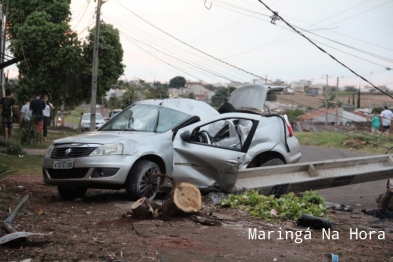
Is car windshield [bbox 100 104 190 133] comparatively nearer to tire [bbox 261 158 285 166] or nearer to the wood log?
tire [bbox 261 158 285 166]

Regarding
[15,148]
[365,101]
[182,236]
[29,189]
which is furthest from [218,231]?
[365,101]

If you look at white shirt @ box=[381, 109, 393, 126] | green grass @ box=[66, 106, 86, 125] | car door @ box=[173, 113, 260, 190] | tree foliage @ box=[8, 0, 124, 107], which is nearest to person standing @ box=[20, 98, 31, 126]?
tree foliage @ box=[8, 0, 124, 107]

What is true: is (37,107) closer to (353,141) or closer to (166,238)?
(353,141)

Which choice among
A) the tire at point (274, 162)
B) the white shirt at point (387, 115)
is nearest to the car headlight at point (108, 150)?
the tire at point (274, 162)

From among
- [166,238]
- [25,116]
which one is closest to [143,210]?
[166,238]

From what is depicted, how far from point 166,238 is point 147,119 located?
3995 millimetres

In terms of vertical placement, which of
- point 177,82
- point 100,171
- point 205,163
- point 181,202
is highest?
point 177,82

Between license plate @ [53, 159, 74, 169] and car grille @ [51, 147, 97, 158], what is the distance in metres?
0.10

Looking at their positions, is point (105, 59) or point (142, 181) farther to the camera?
point (105, 59)

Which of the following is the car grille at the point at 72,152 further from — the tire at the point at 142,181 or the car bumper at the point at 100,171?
the tire at the point at 142,181

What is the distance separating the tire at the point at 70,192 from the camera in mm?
10344

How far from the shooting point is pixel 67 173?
968 cm

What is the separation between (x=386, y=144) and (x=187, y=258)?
20.6 meters

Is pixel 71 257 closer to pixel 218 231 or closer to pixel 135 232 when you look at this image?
pixel 135 232
